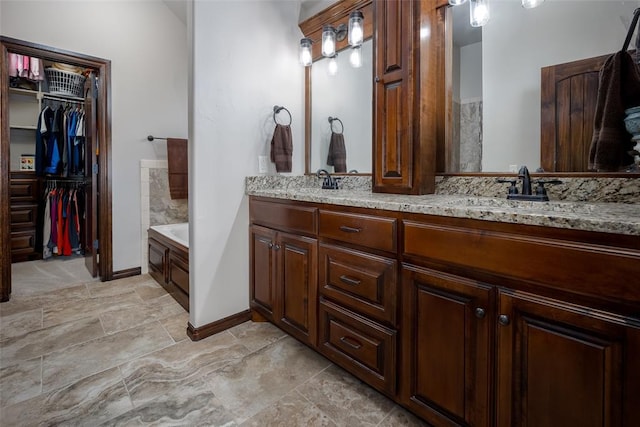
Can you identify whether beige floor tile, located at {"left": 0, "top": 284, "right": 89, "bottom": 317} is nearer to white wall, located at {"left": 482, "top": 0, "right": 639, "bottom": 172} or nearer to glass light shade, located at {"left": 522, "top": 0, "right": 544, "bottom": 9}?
white wall, located at {"left": 482, "top": 0, "right": 639, "bottom": 172}

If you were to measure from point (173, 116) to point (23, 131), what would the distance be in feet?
8.05

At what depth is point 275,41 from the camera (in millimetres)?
2316

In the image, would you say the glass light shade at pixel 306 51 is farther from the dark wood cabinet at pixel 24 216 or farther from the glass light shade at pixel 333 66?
the dark wood cabinet at pixel 24 216

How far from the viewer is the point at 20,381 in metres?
1.56

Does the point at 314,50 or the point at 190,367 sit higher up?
the point at 314,50

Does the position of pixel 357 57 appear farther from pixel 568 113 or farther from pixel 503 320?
pixel 503 320

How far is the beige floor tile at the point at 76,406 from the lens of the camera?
132cm

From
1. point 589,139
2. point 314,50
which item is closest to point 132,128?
point 314,50

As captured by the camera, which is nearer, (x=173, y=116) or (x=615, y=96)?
(x=615, y=96)

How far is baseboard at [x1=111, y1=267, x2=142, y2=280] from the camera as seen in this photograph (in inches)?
121

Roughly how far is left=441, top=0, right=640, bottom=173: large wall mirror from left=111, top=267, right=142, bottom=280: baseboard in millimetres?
3105

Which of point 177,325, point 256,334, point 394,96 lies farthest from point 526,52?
point 177,325

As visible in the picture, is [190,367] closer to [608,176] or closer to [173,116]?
[608,176]

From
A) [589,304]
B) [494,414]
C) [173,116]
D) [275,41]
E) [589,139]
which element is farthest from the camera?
[173,116]
